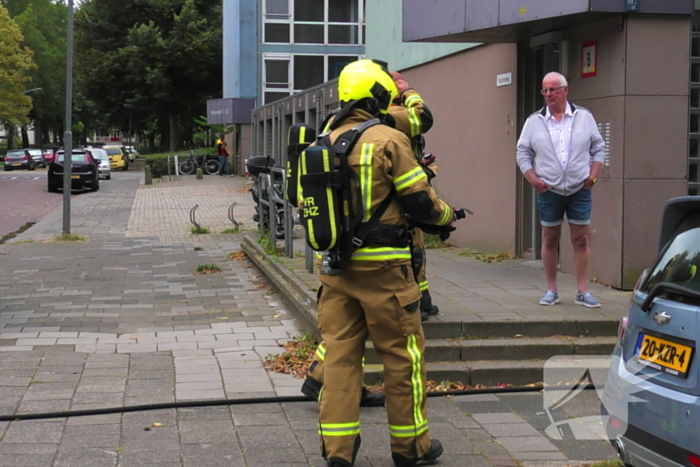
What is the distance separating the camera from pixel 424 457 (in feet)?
14.4

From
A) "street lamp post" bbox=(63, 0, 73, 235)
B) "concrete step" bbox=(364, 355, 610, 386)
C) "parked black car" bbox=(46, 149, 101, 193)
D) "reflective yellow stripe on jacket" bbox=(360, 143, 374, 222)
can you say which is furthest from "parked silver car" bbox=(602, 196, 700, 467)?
"parked black car" bbox=(46, 149, 101, 193)

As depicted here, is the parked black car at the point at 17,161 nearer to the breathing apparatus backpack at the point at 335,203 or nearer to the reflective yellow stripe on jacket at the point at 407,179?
the breathing apparatus backpack at the point at 335,203

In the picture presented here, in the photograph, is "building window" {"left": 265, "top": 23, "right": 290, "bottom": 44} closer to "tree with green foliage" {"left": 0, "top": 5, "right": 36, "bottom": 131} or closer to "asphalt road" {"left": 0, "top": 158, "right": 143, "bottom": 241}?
"asphalt road" {"left": 0, "top": 158, "right": 143, "bottom": 241}

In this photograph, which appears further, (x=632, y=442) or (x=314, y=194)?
(x=314, y=194)

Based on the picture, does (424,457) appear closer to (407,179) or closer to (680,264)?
(407,179)

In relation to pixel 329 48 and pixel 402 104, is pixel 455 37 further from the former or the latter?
pixel 329 48

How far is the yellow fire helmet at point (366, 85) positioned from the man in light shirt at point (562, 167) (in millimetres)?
2703

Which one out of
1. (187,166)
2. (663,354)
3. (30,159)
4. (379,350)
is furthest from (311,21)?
(663,354)

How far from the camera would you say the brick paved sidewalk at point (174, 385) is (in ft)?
15.2

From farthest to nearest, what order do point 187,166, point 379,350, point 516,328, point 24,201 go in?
point 187,166 < point 24,201 < point 516,328 < point 379,350

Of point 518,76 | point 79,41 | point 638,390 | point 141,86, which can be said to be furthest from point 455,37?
point 79,41

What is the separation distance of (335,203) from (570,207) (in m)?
3.25

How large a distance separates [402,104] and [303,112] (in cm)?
1965

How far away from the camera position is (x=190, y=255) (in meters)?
13.4
